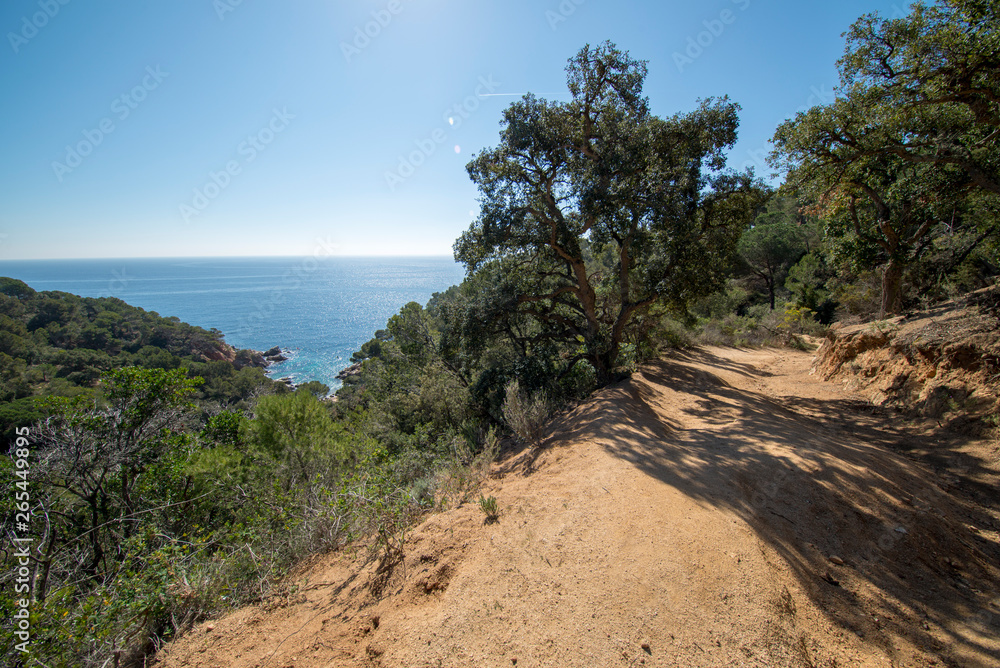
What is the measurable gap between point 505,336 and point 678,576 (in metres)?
9.70

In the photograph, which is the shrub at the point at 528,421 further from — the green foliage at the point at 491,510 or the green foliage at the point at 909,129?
the green foliage at the point at 909,129

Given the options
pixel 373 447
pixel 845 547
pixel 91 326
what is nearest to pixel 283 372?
pixel 91 326

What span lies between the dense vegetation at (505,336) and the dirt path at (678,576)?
0.67 metres

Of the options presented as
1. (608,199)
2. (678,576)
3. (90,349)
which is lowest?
(90,349)

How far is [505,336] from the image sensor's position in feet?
40.2

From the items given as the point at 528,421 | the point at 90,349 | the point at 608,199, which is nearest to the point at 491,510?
the point at 528,421

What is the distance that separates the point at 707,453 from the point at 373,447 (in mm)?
6046

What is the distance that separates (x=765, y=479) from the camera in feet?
14.1

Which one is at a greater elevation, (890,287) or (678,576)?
(890,287)

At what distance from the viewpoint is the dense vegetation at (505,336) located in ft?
13.6

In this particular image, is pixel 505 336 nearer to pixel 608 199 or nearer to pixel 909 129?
pixel 608 199

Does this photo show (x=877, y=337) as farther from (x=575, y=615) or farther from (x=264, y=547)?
(x=264, y=547)

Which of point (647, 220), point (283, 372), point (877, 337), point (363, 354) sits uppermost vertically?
point (647, 220)

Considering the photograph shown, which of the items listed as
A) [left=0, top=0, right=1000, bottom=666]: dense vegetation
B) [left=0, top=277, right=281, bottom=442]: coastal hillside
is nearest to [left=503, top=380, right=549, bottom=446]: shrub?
[left=0, top=0, right=1000, bottom=666]: dense vegetation
